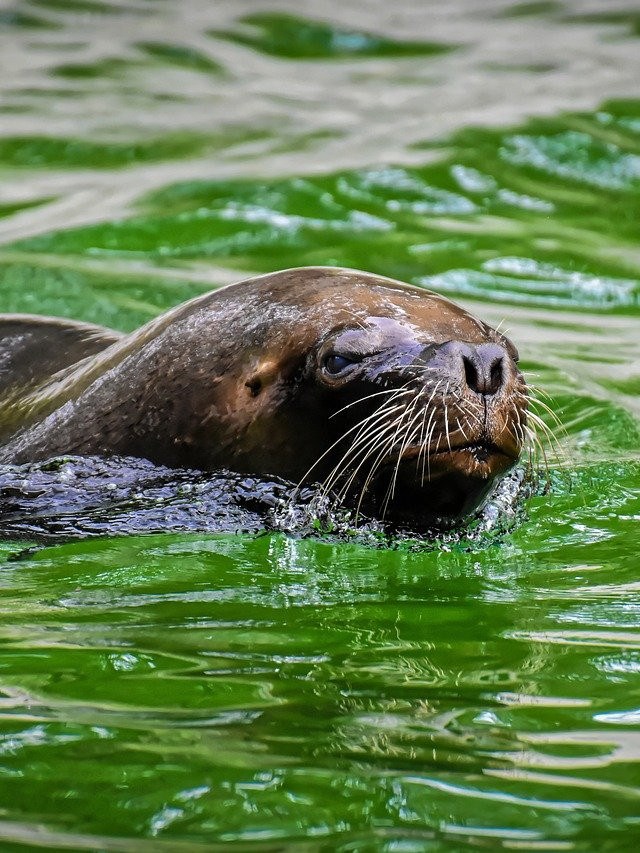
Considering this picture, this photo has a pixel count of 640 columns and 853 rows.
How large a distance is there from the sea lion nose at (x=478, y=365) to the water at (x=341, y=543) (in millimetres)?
584

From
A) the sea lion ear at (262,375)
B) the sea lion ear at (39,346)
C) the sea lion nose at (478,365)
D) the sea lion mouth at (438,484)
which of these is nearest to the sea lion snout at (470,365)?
the sea lion nose at (478,365)

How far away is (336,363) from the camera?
477 cm

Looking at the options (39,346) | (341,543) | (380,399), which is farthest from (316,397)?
(39,346)

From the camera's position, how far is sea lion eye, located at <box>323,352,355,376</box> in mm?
4754

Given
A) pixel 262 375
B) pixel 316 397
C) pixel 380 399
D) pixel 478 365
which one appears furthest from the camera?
pixel 262 375

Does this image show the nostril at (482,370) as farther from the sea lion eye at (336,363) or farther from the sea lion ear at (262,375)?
the sea lion ear at (262,375)

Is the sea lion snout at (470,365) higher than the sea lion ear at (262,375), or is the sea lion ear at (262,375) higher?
the sea lion snout at (470,365)

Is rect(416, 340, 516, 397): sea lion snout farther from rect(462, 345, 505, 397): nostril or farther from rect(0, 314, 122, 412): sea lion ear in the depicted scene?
rect(0, 314, 122, 412): sea lion ear

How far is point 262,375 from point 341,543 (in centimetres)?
59

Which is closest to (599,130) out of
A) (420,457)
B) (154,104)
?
(154,104)

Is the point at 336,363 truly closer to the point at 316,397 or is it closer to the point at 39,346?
the point at 316,397

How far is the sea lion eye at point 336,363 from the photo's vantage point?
4754mm

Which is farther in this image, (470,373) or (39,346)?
(39,346)

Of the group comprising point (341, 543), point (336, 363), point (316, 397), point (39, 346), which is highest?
point (336, 363)
